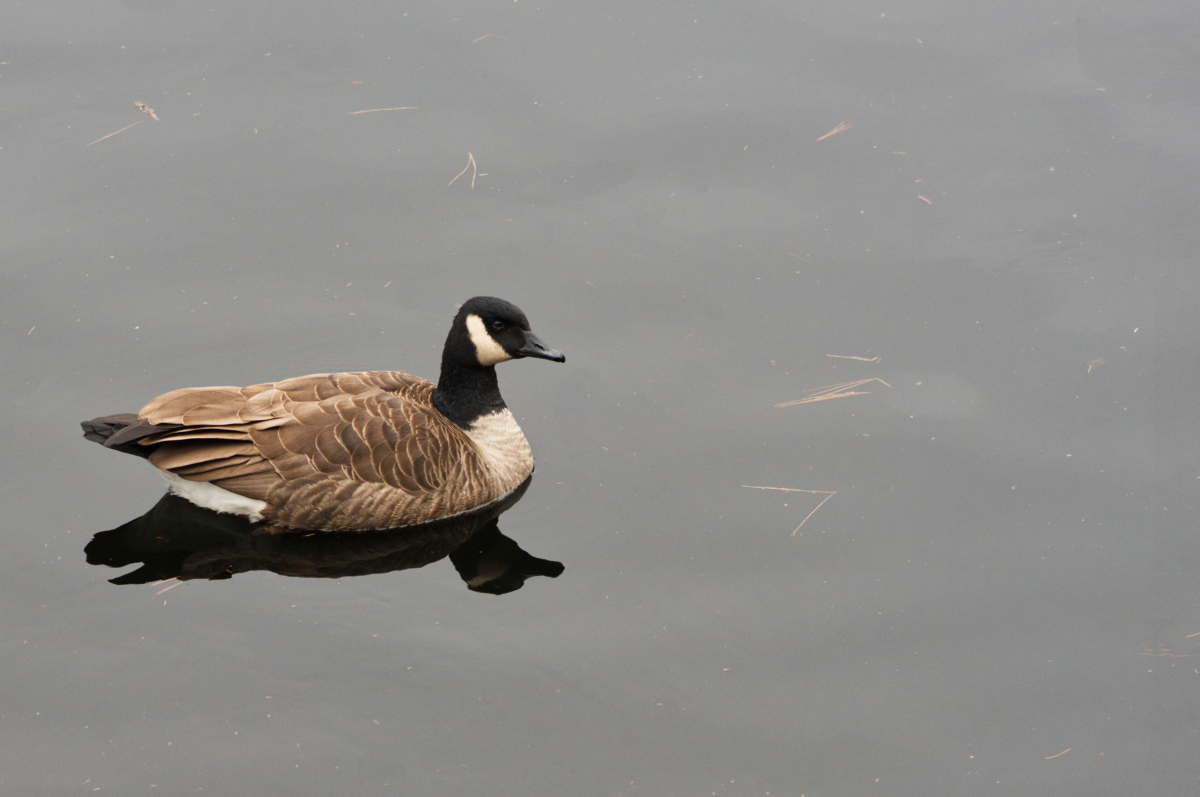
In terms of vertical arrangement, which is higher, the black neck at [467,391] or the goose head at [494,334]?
the goose head at [494,334]

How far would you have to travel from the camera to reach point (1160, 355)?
28.7 ft

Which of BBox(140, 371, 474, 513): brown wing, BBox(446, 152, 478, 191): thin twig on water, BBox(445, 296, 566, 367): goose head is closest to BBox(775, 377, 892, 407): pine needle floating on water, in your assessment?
BBox(445, 296, 566, 367): goose head

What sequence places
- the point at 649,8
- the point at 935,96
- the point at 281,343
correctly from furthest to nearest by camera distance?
the point at 649,8 < the point at 935,96 < the point at 281,343

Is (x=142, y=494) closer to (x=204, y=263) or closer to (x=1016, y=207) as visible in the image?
(x=204, y=263)

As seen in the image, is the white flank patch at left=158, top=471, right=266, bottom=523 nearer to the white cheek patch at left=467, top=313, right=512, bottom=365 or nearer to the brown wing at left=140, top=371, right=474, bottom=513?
the brown wing at left=140, top=371, right=474, bottom=513

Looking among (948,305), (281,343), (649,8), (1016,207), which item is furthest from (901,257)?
(281,343)

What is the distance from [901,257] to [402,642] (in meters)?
5.15

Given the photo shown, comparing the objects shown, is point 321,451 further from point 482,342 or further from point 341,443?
point 482,342

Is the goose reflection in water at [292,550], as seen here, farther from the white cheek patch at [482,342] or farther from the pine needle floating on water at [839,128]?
the pine needle floating on water at [839,128]

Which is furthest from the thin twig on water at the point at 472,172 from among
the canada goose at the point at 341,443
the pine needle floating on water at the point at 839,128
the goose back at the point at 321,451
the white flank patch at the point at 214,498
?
the white flank patch at the point at 214,498

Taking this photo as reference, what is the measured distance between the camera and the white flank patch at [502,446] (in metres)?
8.00

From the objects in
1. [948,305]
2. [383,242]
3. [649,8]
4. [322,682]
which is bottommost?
[322,682]

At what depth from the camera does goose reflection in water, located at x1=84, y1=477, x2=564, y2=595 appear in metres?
7.34

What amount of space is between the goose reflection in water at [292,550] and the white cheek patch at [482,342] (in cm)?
112
